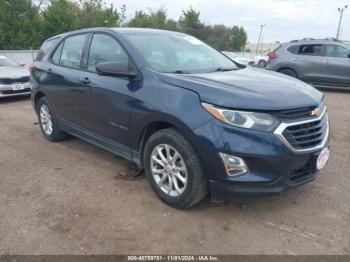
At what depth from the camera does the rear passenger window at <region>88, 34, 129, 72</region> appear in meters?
3.83

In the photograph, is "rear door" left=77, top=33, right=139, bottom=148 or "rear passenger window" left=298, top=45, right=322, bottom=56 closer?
"rear door" left=77, top=33, right=139, bottom=148

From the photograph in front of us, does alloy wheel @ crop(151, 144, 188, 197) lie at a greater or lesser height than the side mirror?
lesser

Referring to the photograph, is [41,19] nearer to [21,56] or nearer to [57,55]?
[21,56]

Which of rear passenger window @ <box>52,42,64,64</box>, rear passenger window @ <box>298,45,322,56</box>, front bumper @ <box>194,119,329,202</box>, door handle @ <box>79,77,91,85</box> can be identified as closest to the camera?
front bumper @ <box>194,119,329,202</box>

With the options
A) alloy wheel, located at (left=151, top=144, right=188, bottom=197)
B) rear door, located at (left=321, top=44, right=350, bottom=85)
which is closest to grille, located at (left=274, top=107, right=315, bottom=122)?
alloy wheel, located at (left=151, top=144, right=188, bottom=197)

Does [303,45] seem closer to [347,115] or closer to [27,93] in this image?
[347,115]

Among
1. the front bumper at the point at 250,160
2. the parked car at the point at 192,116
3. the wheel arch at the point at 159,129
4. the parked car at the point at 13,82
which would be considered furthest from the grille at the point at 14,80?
the front bumper at the point at 250,160

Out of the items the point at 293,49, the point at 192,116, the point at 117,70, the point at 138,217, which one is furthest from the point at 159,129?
the point at 293,49

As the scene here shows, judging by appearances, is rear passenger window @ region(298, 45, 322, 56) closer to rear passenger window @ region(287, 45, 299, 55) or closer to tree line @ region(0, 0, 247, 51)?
rear passenger window @ region(287, 45, 299, 55)

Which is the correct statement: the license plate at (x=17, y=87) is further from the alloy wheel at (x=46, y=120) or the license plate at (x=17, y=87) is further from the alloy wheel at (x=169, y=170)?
the alloy wheel at (x=169, y=170)

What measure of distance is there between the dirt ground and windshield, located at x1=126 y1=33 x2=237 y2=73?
1327 millimetres

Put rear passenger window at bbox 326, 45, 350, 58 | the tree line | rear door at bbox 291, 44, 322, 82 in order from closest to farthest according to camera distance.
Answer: rear passenger window at bbox 326, 45, 350, 58, rear door at bbox 291, 44, 322, 82, the tree line

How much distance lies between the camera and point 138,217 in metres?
3.24

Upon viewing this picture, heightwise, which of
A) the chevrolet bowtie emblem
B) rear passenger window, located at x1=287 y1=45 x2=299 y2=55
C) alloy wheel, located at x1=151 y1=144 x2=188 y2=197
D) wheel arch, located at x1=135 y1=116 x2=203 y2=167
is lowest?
alloy wheel, located at x1=151 y1=144 x2=188 y2=197
